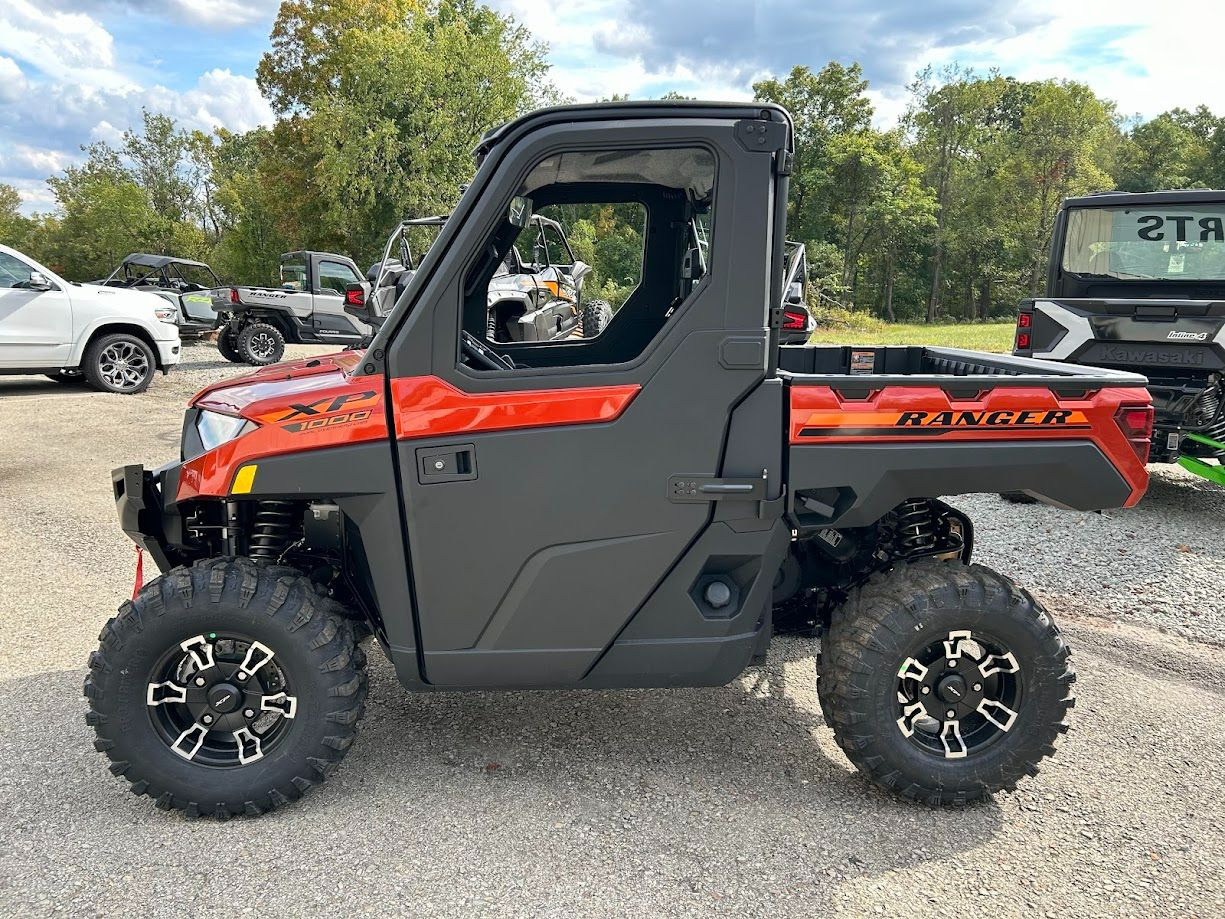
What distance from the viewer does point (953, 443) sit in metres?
2.82

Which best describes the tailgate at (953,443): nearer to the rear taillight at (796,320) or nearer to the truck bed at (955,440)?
the truck bed at (955,440)

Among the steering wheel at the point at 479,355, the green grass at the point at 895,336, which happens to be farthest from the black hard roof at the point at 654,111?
the green grass at the point at 895,336

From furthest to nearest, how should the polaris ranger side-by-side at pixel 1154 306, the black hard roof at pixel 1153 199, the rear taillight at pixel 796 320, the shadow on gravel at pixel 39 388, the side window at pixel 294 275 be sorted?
the side window at pixel 294 275 < the shadow on gravel at pixel 39 388 < the rear taillight at pixel 796 320 < the black hard roof at pixel 1153 199 < the polaris ranger side-by-side at pixel 1154 306

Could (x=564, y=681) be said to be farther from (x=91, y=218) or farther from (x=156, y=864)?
(x=91, y=218)

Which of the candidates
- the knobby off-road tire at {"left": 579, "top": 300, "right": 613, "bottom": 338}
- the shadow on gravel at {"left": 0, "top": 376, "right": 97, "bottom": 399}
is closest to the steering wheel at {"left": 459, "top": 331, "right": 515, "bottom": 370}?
the knobby off-road tire at {"left": 579, "top": 300, "right": 613, "bottom": 338}

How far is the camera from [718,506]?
109 inches

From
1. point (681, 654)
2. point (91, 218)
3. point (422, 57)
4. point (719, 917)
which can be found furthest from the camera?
point (91, 218)

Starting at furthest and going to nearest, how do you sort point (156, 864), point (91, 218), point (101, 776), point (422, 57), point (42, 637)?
point (91, 218) < point (422, 57) < point (42, 637) < point (101, 776) < point (156, 864)

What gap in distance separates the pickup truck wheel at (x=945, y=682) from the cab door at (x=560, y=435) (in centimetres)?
73

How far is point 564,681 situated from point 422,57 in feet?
92.2

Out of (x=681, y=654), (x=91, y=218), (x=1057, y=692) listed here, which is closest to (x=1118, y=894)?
(x=1057, y=692)

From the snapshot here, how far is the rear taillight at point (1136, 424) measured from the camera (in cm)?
289

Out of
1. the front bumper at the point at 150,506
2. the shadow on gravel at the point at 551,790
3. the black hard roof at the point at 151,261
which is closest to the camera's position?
the shadow on gravel at the point at 551,790

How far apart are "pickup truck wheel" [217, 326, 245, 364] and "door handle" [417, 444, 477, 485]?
14392 millimetres
